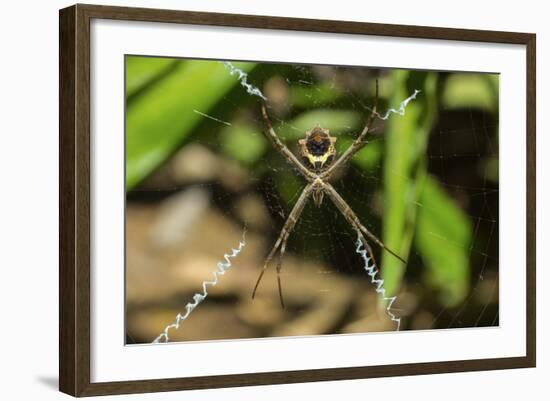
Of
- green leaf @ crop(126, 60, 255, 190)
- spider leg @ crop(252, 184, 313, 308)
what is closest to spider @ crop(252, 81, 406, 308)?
spider leg @ crop(252, 184, 313, 308)

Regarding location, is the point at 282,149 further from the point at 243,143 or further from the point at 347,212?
the point at 347,212

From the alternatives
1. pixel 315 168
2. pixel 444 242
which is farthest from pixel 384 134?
pixel 444 242

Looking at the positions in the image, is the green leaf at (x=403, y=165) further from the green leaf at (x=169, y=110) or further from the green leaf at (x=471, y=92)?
the green leaf at (x=169, y=110)

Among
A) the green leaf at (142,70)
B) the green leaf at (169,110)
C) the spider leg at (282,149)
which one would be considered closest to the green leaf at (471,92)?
the spider leg at (282,149)

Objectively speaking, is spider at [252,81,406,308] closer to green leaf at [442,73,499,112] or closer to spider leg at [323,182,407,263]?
spider leg at [323,182,407,263]

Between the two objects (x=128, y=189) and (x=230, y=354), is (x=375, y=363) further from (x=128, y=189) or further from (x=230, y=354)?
(x=128, y=189)

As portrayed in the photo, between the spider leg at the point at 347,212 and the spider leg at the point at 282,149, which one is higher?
the spider leg at the point at 282,149
